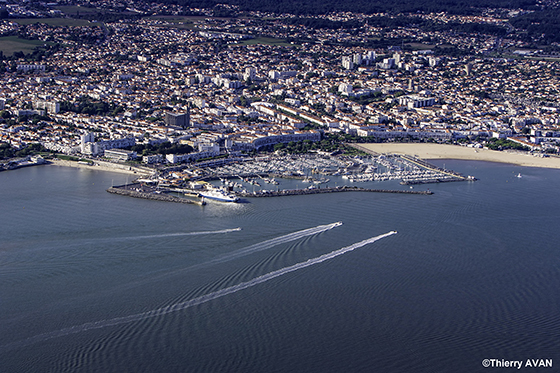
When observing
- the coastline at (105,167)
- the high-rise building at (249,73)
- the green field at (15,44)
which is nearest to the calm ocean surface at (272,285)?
the coastline at (105,167)

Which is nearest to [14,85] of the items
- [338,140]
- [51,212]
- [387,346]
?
[338,140]

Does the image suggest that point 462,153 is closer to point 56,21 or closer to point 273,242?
point 273,242

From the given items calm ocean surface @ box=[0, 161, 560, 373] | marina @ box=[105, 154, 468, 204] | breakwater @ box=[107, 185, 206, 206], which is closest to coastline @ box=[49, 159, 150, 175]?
marina @ box=[105, 154, 468, 204]

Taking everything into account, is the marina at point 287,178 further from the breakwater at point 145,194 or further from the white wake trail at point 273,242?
the white wake trail at point 273,242

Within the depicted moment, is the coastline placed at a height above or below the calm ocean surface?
below

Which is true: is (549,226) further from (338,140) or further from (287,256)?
(338,140)

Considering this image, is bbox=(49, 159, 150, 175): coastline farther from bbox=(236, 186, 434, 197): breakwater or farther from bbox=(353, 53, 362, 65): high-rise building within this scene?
bbox=(353, 53, 362, 65): high-rise building

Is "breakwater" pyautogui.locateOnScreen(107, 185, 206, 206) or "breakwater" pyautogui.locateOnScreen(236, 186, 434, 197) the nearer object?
"breakwater" pyautogui.locateOnScreen(107, 185, 206, 206)
